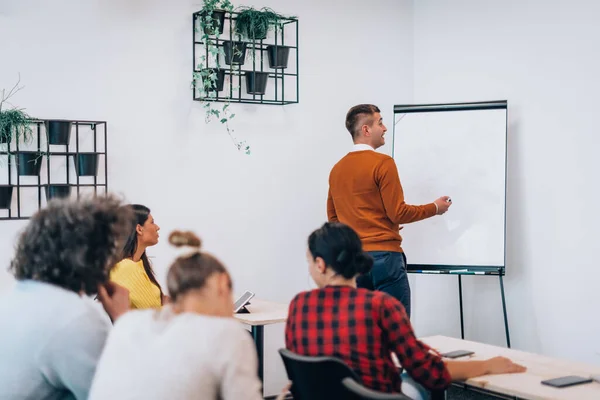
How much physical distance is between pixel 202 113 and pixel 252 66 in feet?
1.48

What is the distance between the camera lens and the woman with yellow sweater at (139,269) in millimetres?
3392

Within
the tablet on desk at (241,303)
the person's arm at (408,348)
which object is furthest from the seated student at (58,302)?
the tablet on desk at (241,303)

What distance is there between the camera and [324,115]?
17.1 ft

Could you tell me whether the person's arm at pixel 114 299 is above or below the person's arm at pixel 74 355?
above

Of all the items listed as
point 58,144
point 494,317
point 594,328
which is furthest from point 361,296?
point 494,317

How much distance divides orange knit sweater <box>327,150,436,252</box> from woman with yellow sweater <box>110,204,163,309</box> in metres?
1.10

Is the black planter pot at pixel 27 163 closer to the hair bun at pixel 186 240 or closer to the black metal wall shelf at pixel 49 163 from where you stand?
the black metal wall shelf at pixel 49 163

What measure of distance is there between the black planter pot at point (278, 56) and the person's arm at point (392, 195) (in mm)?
1152

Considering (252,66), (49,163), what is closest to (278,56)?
(252,66)

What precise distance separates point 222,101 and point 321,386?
2.77 meters

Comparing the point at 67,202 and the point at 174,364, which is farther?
the point at 67,202

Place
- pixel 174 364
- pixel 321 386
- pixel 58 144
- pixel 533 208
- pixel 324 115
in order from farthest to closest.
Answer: pixel 324 115 → pixel 533 208 → pixel 58 144 → pixel 321 386 → pixel 174 364

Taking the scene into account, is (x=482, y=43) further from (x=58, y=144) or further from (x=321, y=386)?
(x=321, y=386)

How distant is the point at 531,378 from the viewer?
2484 millimetres
